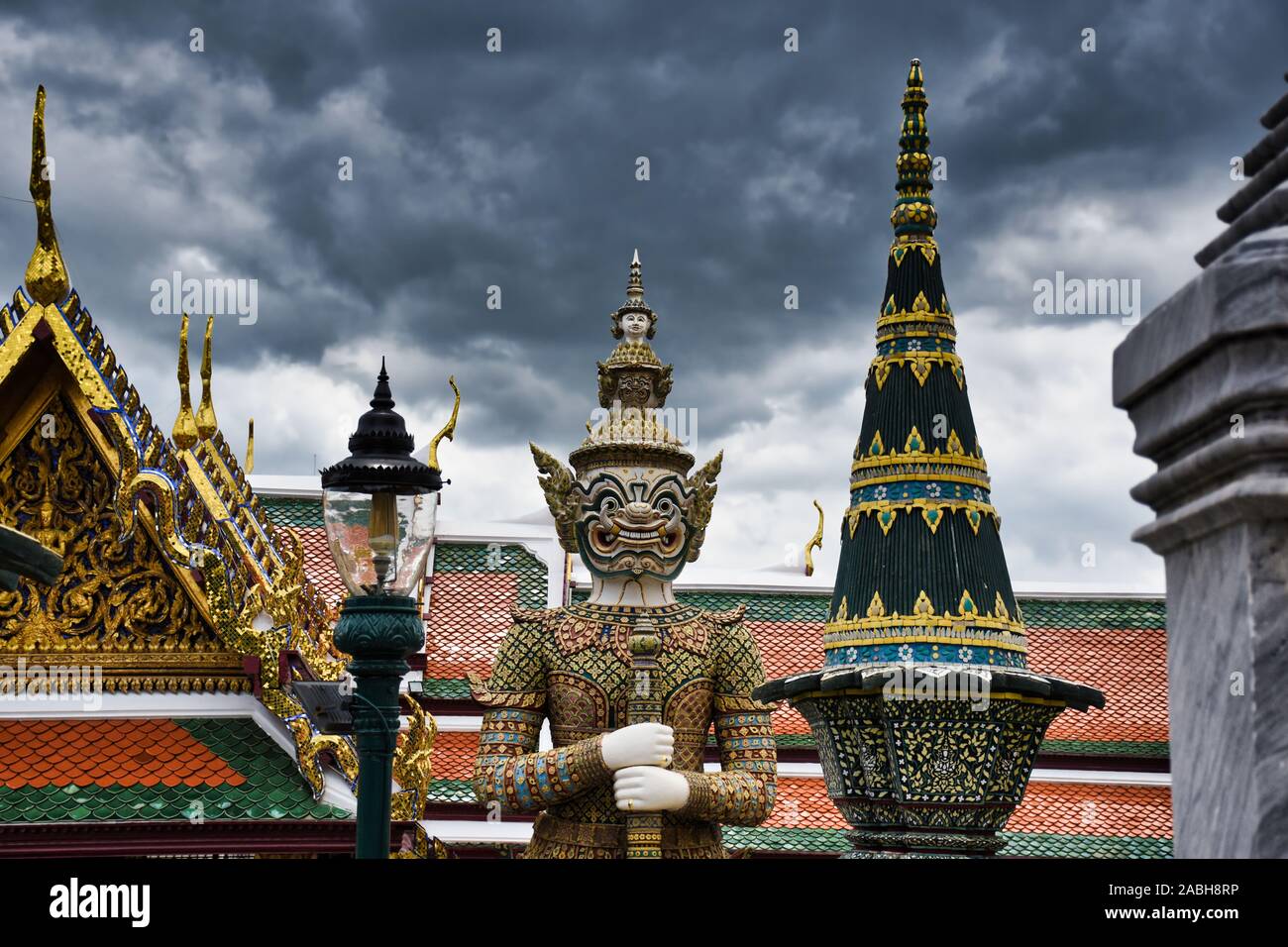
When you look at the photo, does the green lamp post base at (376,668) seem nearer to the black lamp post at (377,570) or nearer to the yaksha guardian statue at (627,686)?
the black lamp post at (377,570)

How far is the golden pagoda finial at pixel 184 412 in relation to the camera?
8742mm

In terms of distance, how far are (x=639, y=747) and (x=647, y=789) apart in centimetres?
19

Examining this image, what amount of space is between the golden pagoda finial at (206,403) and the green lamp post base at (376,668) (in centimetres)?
368

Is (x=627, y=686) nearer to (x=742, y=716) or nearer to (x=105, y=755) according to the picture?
(x=742, y=716)

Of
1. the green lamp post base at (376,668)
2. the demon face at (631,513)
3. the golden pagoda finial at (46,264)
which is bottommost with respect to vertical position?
the green lamp post base at (376,668)

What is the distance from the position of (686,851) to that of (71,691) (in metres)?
4.04

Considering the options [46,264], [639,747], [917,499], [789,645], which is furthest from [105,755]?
[789,645]

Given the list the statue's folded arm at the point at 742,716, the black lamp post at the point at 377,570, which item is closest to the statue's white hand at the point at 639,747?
the statue's folded arm at the point at 742,716

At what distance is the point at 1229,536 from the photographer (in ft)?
8.16

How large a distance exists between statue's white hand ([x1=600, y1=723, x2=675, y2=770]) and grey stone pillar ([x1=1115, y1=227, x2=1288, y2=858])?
4051 millimetres

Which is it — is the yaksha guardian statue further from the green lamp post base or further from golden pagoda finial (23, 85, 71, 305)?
golden pagoda finial (23, 85, 71, 305)

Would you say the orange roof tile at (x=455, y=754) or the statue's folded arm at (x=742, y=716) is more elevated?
the statue's folded arm at (x=742, y=716)

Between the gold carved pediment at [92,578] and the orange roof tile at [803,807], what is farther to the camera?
the orange roof tile at [803,807]
